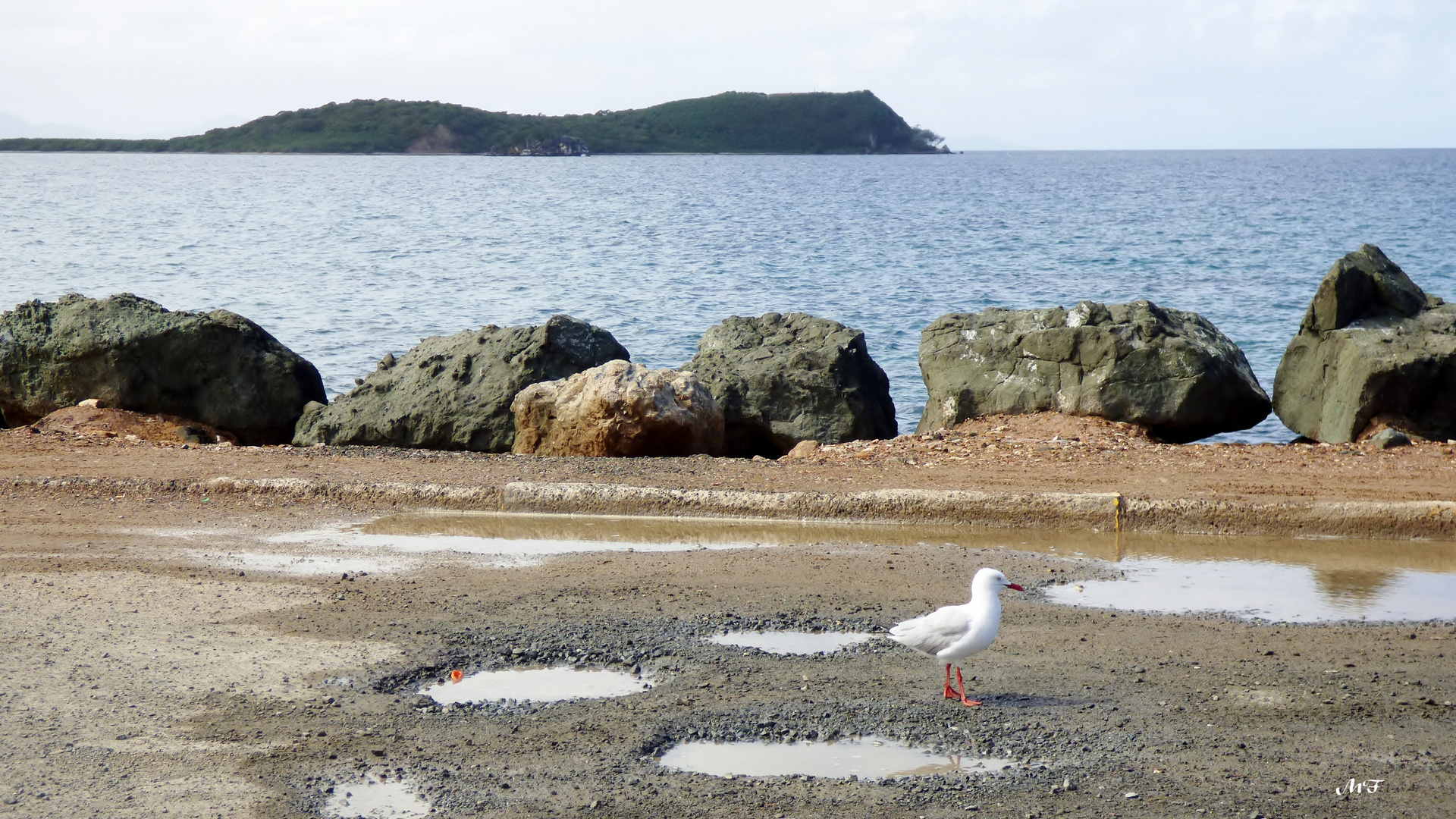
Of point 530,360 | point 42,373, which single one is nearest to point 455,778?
point 530,360

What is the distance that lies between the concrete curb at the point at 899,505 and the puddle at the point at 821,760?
5028mm

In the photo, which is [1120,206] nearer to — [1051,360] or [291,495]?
[1051,360]

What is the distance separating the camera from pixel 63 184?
102375 mm

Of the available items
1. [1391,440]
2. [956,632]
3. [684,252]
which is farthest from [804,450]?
[684,252]

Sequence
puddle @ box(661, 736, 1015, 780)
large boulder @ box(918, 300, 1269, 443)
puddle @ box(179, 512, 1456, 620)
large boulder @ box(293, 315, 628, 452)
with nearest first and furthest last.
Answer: puddle @ box(661, 736, 1015, 780)
puddle @ box(179, 512, 1456, 620)
large boulder @ box(918, 300, 1269, 443)
large boulder @ box(293, 315, 628, 452)

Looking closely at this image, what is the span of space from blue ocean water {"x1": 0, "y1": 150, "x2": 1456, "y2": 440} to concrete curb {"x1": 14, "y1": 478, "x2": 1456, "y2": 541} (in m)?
8.95

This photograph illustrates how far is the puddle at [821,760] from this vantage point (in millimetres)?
5543

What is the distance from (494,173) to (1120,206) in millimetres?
69141

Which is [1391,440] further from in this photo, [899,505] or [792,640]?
[792,640]

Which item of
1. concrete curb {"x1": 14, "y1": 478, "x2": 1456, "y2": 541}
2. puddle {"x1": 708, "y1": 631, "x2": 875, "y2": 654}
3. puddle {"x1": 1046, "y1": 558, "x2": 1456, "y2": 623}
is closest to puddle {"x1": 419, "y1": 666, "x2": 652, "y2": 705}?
puddle {"x1": 708, "y1": 631, "x2": 875, "y2": 654}

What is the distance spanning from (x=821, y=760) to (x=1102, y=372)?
33.6 ft

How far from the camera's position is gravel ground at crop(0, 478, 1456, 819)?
17.3 feet

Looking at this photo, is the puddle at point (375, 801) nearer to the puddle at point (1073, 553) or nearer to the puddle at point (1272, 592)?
the puddle at point (1073, 553)

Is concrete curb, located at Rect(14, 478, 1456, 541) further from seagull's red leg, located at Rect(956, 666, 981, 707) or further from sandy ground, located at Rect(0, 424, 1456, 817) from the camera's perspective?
seagull's red leg, located at Rect(956, 666, 981, 707)
